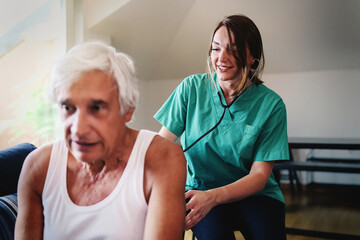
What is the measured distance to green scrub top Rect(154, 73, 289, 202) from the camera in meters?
1.49

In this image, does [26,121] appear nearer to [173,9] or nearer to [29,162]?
[173,9]

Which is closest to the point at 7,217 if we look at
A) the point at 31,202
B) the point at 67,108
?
the point at 31,202

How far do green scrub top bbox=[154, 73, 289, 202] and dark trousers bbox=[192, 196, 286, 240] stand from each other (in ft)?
0.22

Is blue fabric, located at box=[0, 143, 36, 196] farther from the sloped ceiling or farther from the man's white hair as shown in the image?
the sloped ceiling

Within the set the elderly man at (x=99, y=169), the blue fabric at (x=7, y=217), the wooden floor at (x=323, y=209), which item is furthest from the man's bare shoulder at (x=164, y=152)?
the wooden floor at (x=323, y=209)

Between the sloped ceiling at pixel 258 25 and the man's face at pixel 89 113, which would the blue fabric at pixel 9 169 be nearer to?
the man's face at pixel 89 113

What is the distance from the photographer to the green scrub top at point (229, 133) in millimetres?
1488

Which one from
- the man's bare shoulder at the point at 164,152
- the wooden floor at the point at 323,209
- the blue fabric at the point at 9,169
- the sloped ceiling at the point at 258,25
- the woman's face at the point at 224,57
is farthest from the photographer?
the sloped ceiling at the point at 258,25

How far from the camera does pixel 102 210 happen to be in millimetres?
883

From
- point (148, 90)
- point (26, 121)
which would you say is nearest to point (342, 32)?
point (148, 90)

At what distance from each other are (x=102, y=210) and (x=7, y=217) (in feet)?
1.59

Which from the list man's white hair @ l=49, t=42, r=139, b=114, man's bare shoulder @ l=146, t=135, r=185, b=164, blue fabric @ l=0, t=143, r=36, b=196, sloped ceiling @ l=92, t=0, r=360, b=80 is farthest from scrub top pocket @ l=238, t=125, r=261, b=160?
sloped ceiling @ l=92, t=0, r=360, b=80

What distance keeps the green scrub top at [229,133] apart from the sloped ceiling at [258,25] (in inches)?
71.3

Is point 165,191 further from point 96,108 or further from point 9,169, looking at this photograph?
point 9,169
